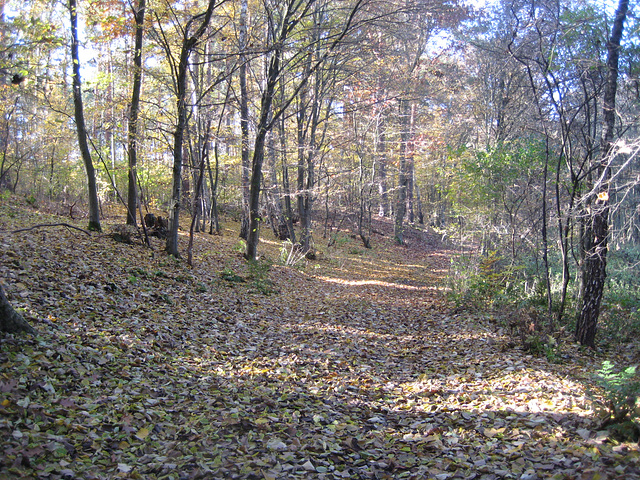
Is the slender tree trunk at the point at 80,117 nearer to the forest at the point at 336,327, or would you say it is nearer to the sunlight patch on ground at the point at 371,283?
the forest at the point at 336,327

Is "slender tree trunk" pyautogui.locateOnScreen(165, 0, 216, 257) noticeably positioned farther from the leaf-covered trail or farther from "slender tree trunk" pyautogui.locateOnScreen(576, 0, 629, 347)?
"slender tree trunk" pyautogui.locateOnScreen(576, 0, 629, 347)

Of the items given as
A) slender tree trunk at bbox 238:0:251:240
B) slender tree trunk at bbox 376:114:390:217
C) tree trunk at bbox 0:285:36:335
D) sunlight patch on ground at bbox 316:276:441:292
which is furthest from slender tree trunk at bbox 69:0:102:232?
slender tree trunk at bbox 376:114:390:217

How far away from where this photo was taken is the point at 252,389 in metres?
4.76

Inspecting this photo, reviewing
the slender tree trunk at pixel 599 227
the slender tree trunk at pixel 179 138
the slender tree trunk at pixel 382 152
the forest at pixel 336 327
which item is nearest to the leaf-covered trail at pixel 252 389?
the forest at pixel 336 327

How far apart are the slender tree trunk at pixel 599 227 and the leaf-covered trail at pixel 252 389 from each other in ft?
1.98

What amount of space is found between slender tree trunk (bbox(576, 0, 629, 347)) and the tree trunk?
6963 millimetres

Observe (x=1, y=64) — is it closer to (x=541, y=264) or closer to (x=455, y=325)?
(x=455, y=325)

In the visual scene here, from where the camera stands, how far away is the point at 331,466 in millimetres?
3350

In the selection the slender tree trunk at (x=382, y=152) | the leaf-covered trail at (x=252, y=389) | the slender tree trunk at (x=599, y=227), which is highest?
the slender tree trunk at (x=382, y=152)

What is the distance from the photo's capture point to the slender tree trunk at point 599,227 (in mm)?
5836

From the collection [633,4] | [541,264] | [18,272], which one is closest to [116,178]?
[18,272]

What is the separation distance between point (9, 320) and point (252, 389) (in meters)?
2.61

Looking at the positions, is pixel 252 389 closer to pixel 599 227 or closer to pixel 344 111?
pixel 599 227

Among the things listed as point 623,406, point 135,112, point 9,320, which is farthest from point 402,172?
point 9,320
